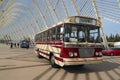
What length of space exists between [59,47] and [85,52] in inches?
54.2

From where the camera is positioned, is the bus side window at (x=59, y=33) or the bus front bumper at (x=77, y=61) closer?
A: the bus front bumper at (x=77, y=61)

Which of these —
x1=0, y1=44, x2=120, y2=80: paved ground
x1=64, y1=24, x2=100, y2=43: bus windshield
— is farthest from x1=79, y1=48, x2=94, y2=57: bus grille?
x1=0, y1=44, x2=120, y2=80: paved ground

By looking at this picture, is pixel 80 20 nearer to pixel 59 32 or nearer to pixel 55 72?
pixel 59 32

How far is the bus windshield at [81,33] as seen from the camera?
11289 mm

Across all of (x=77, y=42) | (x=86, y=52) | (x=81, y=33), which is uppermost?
(x=81, y=33)

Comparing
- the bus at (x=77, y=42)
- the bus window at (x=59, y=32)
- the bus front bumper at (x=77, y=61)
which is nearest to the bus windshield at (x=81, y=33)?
the bus at (x=77, y=42)

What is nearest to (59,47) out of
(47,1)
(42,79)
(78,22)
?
(78,22)

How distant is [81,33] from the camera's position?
461 inches

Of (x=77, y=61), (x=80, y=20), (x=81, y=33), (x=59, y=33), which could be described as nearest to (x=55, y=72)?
(x=77, y=61)

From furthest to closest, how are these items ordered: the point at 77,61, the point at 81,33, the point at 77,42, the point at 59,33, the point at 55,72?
the point at 59,33, the point at 81,33, the point at 55,72, the point at 77,42, the point at 77,61

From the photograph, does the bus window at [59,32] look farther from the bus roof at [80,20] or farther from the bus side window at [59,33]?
the bus roof at [80,20]

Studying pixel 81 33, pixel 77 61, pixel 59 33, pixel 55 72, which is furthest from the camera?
pixel 59 33

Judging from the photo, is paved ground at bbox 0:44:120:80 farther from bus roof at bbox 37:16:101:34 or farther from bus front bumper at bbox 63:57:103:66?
bus roof at bbox 37:16:101:34

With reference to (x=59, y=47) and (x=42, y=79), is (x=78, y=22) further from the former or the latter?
(x=42, y=79)
